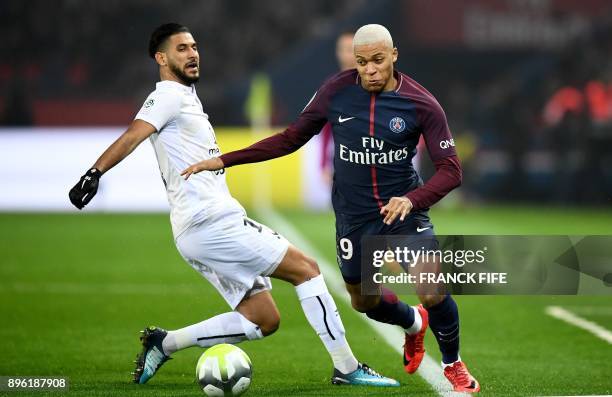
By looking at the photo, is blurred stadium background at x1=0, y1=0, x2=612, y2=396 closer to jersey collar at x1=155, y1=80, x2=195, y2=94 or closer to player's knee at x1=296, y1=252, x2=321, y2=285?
player's knee at x1=296, y1=252, x2=321, y2=285

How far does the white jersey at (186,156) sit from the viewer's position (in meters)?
6.24

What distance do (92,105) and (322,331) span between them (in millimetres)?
17543

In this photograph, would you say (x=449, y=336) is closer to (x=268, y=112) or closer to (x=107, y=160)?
(x=107, y=160)

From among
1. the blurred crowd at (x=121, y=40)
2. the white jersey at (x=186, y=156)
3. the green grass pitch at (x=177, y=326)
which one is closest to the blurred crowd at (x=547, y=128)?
the blurred crowd at (x=121, y=40)

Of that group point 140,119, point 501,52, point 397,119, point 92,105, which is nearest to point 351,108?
point 397,119

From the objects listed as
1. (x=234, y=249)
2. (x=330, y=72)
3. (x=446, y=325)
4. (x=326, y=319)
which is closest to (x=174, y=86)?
(x=234, y=249)

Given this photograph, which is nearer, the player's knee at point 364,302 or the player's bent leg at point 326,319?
the player's bent leg at point 326,319

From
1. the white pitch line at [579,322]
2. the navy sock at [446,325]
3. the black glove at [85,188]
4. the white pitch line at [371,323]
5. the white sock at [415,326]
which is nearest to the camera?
the black glove at [85,188]

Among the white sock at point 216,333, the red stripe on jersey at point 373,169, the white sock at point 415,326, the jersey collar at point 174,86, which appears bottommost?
the white sock at point 415,326

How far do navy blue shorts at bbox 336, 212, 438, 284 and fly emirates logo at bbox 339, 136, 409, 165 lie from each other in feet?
1.08

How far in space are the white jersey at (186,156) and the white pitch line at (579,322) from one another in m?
3.28

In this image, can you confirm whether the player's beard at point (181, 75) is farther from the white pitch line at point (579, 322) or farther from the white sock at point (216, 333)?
the white pitch line at point (579, 322)

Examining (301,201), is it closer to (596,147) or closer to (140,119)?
(596,147)

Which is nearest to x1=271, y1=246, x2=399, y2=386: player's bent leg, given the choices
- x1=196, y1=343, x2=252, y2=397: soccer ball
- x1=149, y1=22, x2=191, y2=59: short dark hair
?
x1=196, y1=343, x2=252, y2=397: soccer ball
